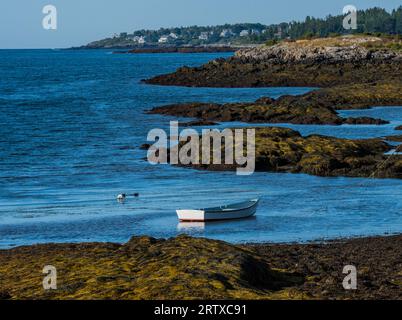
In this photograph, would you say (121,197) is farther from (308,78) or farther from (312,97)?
(308,78)

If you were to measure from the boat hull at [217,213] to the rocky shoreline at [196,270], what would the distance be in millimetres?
6001

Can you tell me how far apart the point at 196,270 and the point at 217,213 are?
12273mm

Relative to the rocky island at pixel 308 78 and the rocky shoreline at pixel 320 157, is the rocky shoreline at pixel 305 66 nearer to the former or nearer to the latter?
the rocky island at pixel 308 78

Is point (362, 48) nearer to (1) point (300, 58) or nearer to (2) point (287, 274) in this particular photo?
(1) point (300, 58)

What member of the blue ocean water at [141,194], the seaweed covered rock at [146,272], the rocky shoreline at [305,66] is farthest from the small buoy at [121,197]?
the rocky shoreline at [305,66]

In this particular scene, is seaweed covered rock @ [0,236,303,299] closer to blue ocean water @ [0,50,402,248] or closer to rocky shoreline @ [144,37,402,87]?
blue ocean water @ [0,50,402,248]

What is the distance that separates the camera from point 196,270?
20.8m

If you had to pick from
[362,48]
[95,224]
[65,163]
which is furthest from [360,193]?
[362,48]

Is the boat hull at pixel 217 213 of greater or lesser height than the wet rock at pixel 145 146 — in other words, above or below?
above

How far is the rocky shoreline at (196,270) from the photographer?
764 inches

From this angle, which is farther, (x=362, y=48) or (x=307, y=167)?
(x=362, y=48)

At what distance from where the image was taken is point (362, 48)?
418 ft

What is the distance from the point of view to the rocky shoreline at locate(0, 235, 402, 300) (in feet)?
63.7

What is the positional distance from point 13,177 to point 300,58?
88795 millimetres
